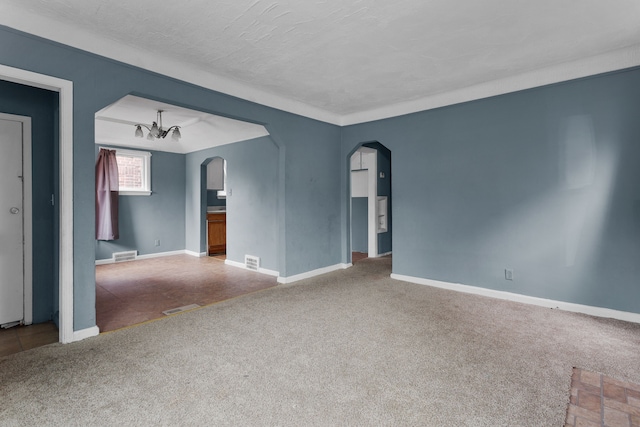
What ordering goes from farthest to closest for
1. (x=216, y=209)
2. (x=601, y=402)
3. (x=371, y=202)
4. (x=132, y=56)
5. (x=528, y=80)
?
(x=216, y=209) < (x=371, y=202) < (x=528, y=80) < (x=132, y=56) < (x=601, y=402)

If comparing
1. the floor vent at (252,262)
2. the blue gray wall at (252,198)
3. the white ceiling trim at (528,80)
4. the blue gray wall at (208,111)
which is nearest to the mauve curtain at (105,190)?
the blue gray wall at (252,198)

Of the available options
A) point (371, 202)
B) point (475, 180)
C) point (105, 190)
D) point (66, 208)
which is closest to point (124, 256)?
point (105, 190)

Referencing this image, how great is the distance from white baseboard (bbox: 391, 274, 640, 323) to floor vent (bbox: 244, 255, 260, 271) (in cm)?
236

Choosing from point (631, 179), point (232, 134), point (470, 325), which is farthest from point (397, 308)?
point (232, 134)

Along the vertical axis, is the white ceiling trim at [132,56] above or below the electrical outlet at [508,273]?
above

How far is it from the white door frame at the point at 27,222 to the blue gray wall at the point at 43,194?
3 centimetres

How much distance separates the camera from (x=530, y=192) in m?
3.62

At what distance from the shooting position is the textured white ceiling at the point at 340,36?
2.35m

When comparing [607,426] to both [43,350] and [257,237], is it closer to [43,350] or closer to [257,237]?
[43,350]

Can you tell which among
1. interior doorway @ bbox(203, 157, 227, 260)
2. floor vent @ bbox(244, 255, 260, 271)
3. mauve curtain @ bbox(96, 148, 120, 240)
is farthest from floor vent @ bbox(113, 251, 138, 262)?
floor vent @ bbox(244, 255, 260, 271)

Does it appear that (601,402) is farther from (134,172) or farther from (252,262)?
(134,172)

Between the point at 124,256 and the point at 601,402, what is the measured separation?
23.1ft

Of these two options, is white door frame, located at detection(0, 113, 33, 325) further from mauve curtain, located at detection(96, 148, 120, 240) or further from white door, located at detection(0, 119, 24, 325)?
mauve curtain, located at detection(96, 148, 120, 240)

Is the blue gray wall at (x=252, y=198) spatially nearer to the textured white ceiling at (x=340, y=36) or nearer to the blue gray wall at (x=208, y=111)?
the blue gray wall at (x=208, y=111)
